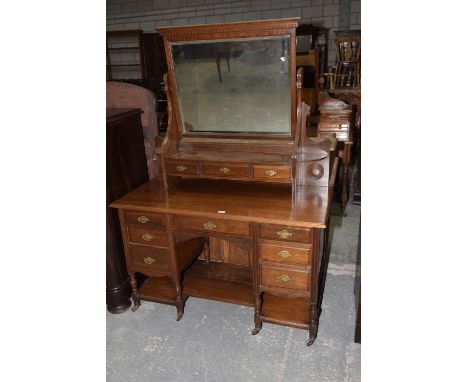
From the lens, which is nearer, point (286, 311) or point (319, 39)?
point (286, 311)

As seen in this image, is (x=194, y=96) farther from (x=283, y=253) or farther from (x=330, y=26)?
(x=330, y=26)

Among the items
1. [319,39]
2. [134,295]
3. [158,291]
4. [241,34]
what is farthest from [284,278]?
[319,39]

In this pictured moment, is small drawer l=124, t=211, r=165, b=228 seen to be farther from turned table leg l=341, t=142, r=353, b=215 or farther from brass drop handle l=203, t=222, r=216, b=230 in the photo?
turned table leg l=341, t=142, r=353, b=215

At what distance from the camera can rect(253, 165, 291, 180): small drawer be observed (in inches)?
77.4

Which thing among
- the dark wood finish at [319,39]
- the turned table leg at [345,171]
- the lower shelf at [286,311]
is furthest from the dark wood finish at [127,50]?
the lower shelf at [286,311]

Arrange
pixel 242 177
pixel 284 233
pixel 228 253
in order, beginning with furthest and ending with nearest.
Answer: pixel 228 253 < pixel 242 177 < pixel 284 233

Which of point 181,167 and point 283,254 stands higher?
point 181,167

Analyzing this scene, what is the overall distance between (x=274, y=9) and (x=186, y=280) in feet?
19.0

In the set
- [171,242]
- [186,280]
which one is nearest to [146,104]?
[171,242]

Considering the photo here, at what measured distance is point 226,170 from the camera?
2.07m

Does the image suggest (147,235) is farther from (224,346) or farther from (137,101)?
(137,101)

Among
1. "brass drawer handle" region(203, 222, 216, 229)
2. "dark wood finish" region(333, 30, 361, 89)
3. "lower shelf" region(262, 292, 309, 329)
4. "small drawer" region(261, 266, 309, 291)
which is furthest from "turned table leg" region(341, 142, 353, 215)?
"dark wood finish" region(333, 30, 361, 89)

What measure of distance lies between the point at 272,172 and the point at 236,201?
0.26 meters

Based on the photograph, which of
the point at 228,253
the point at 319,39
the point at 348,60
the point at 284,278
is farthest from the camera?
the point at 319,39
